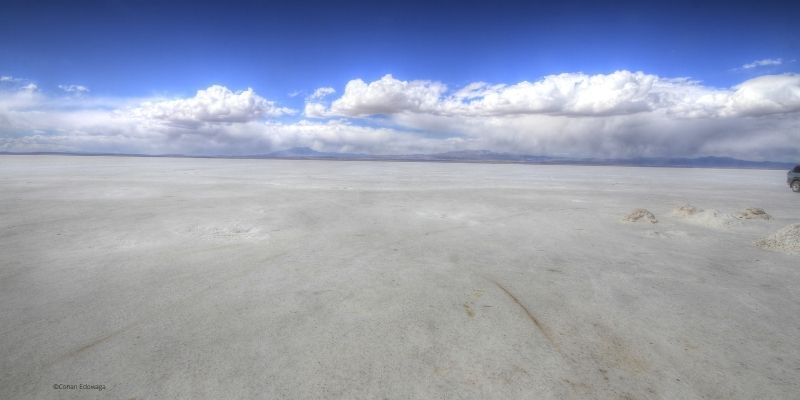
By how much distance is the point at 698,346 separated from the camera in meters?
4.27

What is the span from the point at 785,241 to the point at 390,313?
10.1 metres

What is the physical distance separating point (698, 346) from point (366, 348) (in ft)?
12.3

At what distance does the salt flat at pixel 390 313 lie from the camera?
354cm

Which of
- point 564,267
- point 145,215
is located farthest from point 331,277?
point 145,215

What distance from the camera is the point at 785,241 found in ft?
29.2

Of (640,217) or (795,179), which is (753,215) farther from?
(795,179)

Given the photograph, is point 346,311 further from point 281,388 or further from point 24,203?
point 24,203

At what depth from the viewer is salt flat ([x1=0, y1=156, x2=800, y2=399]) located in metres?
3.54

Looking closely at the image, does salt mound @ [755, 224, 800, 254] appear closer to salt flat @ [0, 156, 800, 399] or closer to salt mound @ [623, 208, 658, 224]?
salt flat @ [0, 156, 800, 399]

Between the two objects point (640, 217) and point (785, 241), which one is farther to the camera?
point (640, 217)
